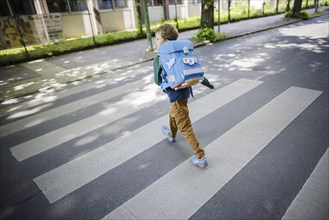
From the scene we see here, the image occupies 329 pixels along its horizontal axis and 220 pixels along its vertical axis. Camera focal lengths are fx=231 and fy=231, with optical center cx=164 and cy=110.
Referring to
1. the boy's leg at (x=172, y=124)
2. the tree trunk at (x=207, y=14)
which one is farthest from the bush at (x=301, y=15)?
the boy's leg at (x=172, y=124)

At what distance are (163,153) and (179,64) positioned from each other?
5.29 ft

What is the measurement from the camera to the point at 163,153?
3.77 meters

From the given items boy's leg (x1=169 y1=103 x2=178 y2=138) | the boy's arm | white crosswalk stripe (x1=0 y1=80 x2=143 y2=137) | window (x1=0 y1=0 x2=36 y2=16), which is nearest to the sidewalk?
white crosswalk stripe (x1=0 y1=80 x2=143 y2=137)

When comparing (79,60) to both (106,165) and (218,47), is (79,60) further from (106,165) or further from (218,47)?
(106,165)

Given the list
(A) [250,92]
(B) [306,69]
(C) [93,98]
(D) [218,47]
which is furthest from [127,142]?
(D) [218,47]

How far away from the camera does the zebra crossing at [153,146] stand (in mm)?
2867

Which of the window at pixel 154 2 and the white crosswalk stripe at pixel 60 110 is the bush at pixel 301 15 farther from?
the white crosswalk stripe at pixel 60 110

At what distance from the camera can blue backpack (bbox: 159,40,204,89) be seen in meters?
2.79

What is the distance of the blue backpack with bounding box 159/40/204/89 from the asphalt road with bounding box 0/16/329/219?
1.35m

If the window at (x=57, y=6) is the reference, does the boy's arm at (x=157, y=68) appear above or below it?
below

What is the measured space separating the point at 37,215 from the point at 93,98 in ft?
13.0

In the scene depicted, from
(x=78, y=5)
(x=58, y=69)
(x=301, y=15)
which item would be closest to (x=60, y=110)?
(x=58, y=69)

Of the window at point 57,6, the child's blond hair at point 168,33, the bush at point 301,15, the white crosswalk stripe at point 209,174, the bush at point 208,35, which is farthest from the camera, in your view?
the bush at point 301,15

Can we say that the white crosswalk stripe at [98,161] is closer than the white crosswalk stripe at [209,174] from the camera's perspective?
No
